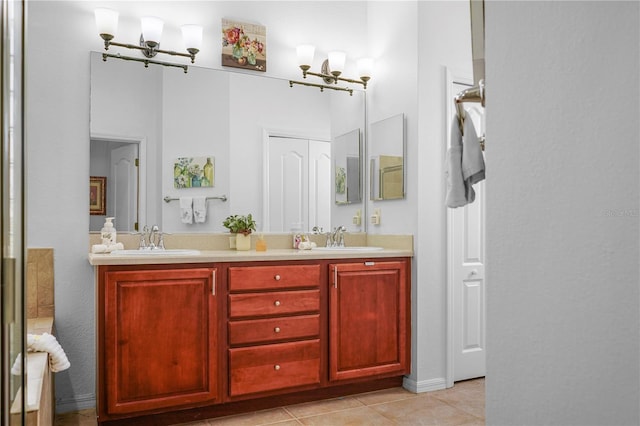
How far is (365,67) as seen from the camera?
367cm

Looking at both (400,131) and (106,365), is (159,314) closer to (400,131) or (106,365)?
(106,365)

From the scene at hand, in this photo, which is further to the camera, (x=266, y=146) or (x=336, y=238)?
(x=336, y=238)

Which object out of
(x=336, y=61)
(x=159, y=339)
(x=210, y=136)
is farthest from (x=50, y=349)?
(x=336, y=61)

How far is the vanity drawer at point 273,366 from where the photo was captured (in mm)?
2762

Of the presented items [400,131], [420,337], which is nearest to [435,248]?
[420,337]

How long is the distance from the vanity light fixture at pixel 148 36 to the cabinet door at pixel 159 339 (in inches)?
53.2

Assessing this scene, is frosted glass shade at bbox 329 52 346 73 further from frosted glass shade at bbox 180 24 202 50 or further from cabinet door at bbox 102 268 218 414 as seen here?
cabinet door at bbox 102 268 218 414

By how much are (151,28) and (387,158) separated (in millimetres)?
1684

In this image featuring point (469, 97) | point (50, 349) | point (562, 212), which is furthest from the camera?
point (50, 349)

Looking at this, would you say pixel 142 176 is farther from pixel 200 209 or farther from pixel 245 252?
pixel 245 252

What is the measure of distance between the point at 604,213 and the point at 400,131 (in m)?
2.79

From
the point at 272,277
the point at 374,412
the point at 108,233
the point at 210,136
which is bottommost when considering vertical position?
the point at 374,412

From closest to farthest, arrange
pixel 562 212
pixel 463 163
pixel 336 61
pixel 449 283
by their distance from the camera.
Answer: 1. pixel 562 212
2. pixel 463 163
3. pixel 449 283
4. pixel 336 61

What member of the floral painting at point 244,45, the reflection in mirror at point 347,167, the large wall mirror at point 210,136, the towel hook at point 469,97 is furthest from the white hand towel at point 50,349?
the reflection in mirror at point 347,167
